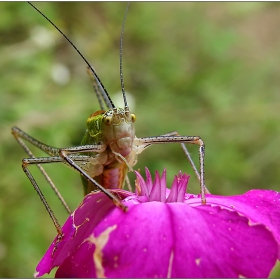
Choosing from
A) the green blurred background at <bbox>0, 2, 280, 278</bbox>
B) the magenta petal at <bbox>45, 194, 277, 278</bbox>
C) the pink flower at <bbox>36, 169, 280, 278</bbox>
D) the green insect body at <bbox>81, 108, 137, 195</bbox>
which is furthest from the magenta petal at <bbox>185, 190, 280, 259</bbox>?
the green blurred background at <bbox>0, 2, 280, 278</bbox>

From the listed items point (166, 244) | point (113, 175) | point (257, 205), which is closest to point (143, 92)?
point (113, 175)

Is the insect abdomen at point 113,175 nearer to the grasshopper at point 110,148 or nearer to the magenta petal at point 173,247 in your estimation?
the grasshopper at point 110,148

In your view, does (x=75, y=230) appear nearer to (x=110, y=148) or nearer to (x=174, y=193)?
(x=174, y=193)

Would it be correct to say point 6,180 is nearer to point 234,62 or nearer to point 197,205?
point 197,205

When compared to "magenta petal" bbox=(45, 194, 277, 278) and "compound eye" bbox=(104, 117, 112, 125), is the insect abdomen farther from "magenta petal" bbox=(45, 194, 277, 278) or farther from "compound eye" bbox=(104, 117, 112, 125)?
"magenta petal" bbox=(45, 194, 277, 278)

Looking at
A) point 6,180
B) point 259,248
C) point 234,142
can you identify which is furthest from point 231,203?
point 234,142
